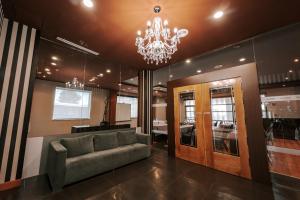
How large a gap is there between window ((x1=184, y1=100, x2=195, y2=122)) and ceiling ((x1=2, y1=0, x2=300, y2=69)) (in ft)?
5.45

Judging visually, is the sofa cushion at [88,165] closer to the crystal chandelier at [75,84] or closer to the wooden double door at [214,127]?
the crystal chandelier at [75,84]

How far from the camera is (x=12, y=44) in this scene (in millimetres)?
2572

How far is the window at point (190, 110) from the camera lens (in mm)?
3835

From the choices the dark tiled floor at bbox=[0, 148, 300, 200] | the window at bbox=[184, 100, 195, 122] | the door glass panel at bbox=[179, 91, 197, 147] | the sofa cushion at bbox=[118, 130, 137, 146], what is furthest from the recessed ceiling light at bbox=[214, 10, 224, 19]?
the sofa cushion at bbox=[118, 130, 137, 146]

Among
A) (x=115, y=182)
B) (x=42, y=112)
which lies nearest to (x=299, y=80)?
(x=115, y=182)

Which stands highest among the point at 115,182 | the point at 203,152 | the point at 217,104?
the point at 217,104

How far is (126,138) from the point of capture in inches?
155

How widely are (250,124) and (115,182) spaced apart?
307 cm

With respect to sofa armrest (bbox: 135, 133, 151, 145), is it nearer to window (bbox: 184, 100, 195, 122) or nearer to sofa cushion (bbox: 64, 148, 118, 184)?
sofa cushion (bbox: 64, 148, 118, 184)

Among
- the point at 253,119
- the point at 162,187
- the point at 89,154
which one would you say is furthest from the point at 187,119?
the point at 89,154

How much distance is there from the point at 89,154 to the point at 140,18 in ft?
10.1

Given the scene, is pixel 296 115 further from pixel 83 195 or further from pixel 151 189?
pixel 83 195

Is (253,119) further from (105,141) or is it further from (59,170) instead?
(59,170)

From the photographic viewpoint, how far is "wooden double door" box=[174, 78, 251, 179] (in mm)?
2939
